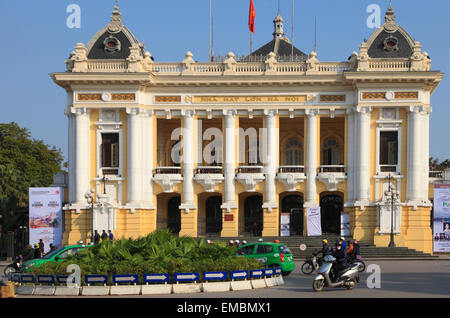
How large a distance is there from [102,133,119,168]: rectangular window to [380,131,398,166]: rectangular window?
17.4 metres

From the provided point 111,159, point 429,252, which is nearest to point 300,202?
point 429,252

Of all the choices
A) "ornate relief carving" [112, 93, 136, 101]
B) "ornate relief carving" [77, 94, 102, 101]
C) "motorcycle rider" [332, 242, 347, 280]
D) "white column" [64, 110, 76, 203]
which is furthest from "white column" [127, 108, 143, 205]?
"motorcycle rider" [332, 242, 347, 280]

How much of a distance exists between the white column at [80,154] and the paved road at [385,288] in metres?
19.1

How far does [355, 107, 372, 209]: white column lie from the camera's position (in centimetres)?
4888

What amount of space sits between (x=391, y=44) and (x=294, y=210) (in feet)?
42.7

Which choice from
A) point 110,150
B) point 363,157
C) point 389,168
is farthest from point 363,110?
point 110,150

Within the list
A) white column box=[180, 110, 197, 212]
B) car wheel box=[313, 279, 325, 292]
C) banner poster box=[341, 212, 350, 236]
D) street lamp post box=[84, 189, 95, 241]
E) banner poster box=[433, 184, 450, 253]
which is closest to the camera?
car wheel box=[313, 279, 325, 292]

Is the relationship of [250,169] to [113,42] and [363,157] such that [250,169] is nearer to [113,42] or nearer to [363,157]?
[363,157]

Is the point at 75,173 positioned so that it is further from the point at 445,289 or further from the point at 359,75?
the point at 445,289

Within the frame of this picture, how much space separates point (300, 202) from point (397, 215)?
7.92 meters

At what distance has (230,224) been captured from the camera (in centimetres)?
5028

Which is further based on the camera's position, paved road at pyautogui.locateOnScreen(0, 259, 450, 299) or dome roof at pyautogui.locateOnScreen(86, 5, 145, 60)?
dome roof at pyautogui.locateOnScreen(86, 5, 145, 60)

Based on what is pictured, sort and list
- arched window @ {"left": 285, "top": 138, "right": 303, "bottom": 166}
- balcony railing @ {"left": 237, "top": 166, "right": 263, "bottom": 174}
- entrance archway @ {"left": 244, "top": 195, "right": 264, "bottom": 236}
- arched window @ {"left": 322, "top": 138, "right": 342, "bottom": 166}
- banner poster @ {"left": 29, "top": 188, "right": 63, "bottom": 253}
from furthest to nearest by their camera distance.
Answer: arched window @ {"left": 285, "top": 138, "right": 303, "bottom": 166} → arched window @ {"left": 322, "top": 138, "right": 342, "bottom": 166} → entrance archway @ {"left": 244, "top": 195, "right": 264, "bottom": 236} → balcony railing @ {"left": 237, "top": 166, "right": 263, "bottom": 174} → banner poster @ {"left": 29, "top": 188, "right": 63, "bottom": 253}

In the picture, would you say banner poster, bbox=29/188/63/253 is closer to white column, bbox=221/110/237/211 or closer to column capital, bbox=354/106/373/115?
white column, bbox=221/110/237/211
